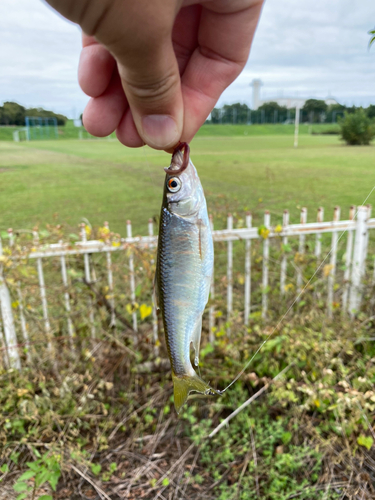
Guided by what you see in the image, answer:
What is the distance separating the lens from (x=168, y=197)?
19.2 inches

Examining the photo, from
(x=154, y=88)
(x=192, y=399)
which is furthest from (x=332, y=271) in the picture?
(x=154, y=88)

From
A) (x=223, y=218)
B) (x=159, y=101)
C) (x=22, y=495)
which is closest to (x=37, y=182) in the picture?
(x=223, y=218)

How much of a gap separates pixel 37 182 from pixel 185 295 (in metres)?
3.35

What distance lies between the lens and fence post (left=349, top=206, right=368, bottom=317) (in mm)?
2242

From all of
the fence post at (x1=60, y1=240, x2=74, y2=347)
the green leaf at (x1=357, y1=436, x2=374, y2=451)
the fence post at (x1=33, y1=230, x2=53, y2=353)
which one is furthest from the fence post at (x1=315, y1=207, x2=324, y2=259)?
the fence post at (x1=33, y1=230, x2=53, y2=353)

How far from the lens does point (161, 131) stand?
54 cm

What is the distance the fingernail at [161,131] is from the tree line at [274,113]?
0.11 m

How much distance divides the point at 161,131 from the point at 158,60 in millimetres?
131

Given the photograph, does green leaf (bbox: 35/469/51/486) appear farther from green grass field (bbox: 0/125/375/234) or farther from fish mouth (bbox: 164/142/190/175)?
fish mouth (bbox: 164/142/190/175)

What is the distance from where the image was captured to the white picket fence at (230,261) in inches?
78.7

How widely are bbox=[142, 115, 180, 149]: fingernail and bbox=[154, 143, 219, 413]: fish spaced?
0.23ft

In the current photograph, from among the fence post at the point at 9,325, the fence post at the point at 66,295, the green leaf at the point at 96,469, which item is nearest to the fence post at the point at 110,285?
the fence post at the point at 66,295

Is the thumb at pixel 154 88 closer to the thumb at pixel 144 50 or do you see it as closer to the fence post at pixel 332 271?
the thumb at pixel 144 50

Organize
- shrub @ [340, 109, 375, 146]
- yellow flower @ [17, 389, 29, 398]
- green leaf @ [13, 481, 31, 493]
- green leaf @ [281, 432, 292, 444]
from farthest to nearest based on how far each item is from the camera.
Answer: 1. yellow flower @ [17, 389, 29, 398]
2. green leaf @ [281, 432, 292, 444]
3. green leaf @ [13, 481, 31, 493]
4. shrub @ [340, 109, 375, 146]
